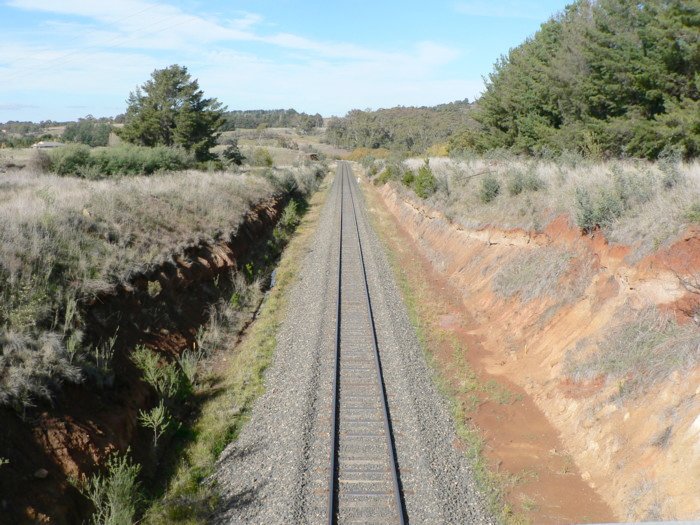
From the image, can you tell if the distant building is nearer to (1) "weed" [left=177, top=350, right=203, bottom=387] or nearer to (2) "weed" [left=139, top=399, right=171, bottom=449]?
(1) "weed" [left=177, top=350, right=203, bottom=387]

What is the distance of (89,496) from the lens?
7.39 meters

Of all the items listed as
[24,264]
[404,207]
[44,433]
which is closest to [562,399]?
[44,433]

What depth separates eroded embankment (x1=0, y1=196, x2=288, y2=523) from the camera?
274 inches

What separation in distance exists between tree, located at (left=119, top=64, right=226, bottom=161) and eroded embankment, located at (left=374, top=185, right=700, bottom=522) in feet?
112

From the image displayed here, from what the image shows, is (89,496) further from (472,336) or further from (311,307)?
(472,336)

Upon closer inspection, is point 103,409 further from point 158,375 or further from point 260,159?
point 260,159

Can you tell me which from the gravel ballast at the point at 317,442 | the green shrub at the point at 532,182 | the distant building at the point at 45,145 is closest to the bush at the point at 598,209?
the green shrub at the point at 532,182

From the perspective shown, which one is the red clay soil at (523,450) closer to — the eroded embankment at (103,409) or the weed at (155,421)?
the weed at (155,421)

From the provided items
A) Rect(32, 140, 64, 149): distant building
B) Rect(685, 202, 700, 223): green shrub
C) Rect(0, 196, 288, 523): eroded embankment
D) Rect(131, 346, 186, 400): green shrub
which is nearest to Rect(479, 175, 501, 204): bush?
Rect(685, 202, 700, 223): green shrub

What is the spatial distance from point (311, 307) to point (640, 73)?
1882 centimetres

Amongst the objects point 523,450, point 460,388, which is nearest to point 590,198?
point 460,388

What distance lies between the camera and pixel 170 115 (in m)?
42.2

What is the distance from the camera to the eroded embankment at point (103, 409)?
6.97 metres

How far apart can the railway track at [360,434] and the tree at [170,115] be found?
32.3 meters
